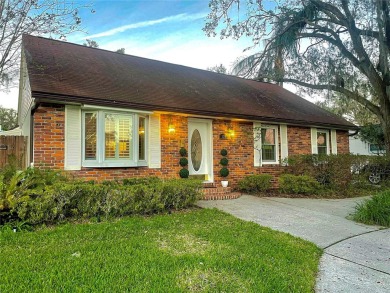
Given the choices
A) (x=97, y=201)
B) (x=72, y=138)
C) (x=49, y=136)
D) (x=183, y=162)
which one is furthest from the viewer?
Result: (x=183, y=162)

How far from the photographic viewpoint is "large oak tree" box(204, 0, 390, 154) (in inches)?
423

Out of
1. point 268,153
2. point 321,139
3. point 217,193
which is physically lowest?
point 217,193

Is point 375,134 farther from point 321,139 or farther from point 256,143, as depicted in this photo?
point 256,143

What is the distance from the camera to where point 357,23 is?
11578 millimetres

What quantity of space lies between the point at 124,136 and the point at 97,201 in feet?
9.22

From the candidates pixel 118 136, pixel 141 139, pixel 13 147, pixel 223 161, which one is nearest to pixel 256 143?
pixel 223 161

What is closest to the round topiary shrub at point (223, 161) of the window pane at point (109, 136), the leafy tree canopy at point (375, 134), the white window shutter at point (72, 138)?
the window pane at point (109, 136)

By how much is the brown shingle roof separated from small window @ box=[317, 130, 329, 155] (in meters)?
0.59

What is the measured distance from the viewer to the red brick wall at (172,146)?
6.93 meters

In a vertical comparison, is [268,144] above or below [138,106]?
below

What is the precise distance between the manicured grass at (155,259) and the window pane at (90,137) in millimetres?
2901

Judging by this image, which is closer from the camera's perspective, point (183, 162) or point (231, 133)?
point (183, 162)

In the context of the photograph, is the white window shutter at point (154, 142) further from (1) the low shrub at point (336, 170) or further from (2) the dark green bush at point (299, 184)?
(1) the low shrub at point (336, 170)

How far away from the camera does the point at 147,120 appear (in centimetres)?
855
